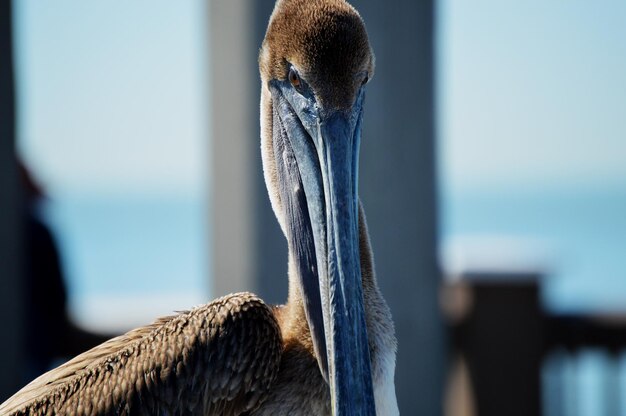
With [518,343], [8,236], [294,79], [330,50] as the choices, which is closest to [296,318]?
[294,79]

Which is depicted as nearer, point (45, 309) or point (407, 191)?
point (407, 191)

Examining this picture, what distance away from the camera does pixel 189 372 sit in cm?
249

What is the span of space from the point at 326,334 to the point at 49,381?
0.99 meters

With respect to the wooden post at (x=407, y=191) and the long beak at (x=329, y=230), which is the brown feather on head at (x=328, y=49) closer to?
the long beak at (x=329, y=230)

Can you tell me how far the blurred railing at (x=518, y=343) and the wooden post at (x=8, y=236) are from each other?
2.41 metres

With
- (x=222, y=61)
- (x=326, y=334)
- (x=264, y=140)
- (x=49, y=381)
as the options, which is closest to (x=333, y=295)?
(x=326, y=334)

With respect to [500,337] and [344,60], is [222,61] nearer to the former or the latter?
[500,337]

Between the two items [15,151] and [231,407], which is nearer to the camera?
[231,407]

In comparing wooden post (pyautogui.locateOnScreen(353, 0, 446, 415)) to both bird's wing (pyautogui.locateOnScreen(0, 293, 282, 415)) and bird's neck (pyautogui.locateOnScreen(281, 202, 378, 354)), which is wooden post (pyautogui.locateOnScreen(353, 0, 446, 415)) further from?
bird's wing (pyautogui.locateOnScreen(0, 293, 282, 415))

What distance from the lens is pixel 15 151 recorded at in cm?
539

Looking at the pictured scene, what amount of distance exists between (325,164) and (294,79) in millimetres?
251

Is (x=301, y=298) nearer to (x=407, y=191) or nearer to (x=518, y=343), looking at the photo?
(x=407, y=191)

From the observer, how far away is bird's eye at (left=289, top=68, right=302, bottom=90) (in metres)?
2.33

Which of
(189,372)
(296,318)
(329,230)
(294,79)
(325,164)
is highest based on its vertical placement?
(294,79)
